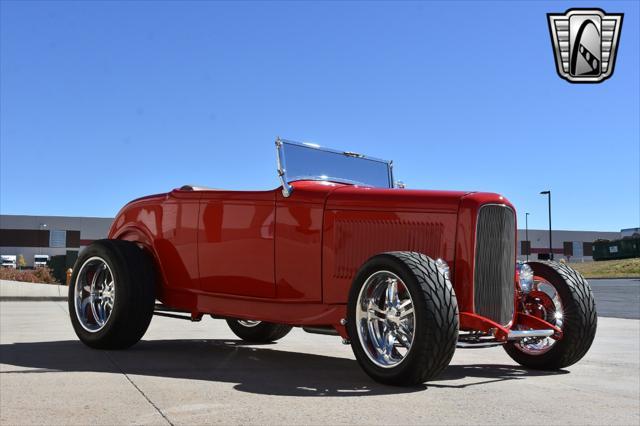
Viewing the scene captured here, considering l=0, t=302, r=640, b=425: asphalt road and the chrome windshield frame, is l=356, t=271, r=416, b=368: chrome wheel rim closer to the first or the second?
l=0, t=302, r=640, b=425: asphalt road

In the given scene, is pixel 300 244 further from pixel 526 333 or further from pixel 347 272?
pixel 526 333

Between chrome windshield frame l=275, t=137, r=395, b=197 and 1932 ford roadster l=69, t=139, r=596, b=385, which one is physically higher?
chrome windshield frame l=275, t=137, r=395, b=197

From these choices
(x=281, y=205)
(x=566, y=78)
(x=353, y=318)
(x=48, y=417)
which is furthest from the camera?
(x=566, y=78)

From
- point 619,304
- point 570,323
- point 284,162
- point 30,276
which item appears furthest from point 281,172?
point 30,276

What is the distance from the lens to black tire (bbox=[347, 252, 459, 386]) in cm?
411

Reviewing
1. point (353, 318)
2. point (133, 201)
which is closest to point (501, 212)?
point (353, 318)

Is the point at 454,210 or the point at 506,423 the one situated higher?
the point at 454,210

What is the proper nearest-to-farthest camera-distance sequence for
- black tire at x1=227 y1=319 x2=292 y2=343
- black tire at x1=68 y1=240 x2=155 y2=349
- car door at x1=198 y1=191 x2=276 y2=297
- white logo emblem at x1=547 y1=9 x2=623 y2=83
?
car door at x1=198 y1=191 x2=276 y2=297
black tire at x1=68 y1=240 x2=155 y2=349
black tire at x1=227 y1=319 x2=292 y2=343
white logo emblem at x1=547 y1=9 x2=623 y2=83

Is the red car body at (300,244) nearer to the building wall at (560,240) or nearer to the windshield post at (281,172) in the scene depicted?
the windshield post at (281,172)

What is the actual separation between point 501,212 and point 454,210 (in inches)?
16.5

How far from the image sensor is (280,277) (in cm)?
547

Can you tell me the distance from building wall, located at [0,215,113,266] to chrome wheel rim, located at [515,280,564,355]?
209 feet

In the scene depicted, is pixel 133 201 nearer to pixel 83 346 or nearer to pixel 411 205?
pixel 83 346

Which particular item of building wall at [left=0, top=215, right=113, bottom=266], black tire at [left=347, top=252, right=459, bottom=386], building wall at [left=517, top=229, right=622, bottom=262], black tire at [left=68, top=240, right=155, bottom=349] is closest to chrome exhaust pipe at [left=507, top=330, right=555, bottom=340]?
black tire at [left=347, top=252, right=459, bottom=386]
